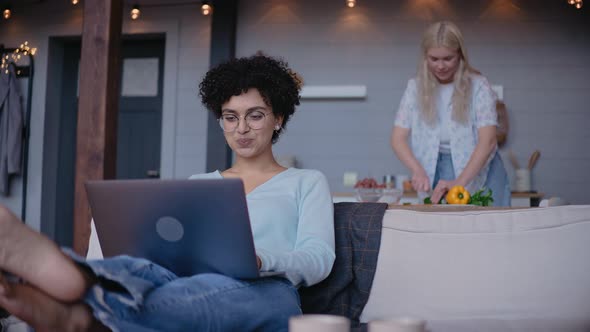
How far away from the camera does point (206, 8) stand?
205 inches

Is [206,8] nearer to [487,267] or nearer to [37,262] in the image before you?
[487,267]

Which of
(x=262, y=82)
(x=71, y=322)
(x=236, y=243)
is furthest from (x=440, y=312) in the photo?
(x=71, y=322)

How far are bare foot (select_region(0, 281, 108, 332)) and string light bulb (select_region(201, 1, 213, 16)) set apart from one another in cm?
428

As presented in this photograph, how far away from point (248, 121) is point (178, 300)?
0.84 m

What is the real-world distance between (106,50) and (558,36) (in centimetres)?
339

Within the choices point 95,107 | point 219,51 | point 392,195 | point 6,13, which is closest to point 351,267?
point 392,195

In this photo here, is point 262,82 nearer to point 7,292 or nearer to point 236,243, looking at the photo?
point 236,243

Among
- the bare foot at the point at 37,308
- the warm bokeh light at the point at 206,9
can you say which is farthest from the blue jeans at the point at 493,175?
the warm bokeh light at the point at 206,9

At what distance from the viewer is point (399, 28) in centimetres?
518

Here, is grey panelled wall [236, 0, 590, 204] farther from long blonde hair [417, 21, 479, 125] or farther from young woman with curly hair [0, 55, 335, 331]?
young woman with curly hair [0, 55, 335, 331]

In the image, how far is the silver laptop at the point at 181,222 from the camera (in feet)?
4.55

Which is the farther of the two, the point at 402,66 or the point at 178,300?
the point at 402,66

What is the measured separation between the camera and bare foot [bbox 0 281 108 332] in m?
1.17

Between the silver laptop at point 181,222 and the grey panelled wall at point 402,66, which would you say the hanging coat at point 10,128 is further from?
the silver laptop at point 181,222
